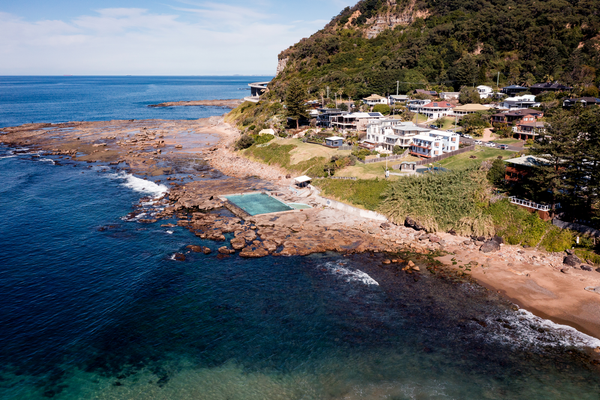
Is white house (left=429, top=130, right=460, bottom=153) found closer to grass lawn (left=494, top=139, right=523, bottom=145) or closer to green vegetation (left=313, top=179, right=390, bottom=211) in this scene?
grass lawn (left=494, top=139, right=523, bottom=145)

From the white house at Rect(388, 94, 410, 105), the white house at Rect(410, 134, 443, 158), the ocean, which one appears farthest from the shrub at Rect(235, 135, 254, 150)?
the ocean

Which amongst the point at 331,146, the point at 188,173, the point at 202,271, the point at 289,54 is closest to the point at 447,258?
the point at 202,271

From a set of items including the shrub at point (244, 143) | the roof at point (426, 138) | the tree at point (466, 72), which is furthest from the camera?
the tree at point (466, 72)

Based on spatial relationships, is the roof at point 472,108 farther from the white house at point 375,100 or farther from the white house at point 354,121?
the white house at point 375,100

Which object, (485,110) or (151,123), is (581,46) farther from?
(151,123)

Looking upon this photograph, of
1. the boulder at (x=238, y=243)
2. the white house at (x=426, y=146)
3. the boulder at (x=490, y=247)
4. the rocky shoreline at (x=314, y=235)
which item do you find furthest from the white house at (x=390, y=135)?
the boulder at (x=238, y=243)

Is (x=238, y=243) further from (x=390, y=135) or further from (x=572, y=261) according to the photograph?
(x=390, y=135)

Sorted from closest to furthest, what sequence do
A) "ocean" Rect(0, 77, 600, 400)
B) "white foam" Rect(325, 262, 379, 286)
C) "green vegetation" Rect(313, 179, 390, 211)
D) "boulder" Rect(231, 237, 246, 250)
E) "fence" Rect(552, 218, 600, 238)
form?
"ocean" Rect(0, 77, 600, 400) < "white foam" Rect(325, 262, 379, 286) < "fence" Rect(552, 218, 600, 238) < "boulder" Rect(231, 237, 246, 250) < "green vegetation" Rect(313, 179, 390, 211)
